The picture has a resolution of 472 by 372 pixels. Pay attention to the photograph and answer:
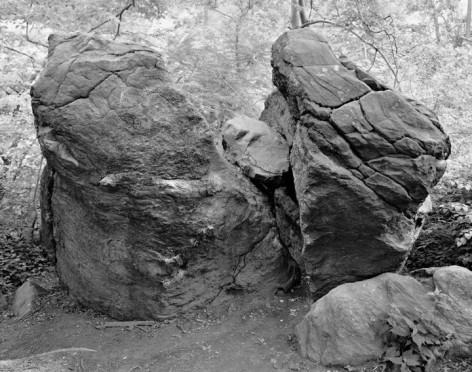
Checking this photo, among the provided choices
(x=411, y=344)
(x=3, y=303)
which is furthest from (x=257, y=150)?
(x=3, y=303)

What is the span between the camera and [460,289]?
4617 mm

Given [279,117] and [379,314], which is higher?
[279,117]

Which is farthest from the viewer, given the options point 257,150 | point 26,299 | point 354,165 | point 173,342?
point 26,299

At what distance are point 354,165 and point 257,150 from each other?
183cm

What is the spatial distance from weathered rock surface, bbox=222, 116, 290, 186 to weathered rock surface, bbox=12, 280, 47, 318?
13.2ft

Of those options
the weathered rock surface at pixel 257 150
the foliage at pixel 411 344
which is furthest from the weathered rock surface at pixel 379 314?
the weathered rock surface at pixel 257 150

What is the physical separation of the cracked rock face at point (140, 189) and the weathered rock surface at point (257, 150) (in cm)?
27

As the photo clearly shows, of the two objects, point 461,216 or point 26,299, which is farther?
point 26,299

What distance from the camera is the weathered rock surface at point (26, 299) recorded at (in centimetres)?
675

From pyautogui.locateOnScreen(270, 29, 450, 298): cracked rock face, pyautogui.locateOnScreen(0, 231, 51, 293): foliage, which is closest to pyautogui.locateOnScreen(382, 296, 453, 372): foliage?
pyautogui.locateOnScreen(270, 29, 450, 298): cracked rock face

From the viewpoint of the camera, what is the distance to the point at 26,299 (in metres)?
6.96

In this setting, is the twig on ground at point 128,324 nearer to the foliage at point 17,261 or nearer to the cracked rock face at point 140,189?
the cracked rock face at point 140,189

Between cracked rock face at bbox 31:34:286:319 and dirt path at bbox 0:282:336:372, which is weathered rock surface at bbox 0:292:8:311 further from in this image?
cracked rock face at bbox 31:34:286:319

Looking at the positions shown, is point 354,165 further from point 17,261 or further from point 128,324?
point 17,261
